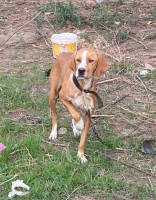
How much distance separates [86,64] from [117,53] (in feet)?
10.1

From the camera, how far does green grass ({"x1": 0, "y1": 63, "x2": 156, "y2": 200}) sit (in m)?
4.09

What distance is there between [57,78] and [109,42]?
3012 millimetres

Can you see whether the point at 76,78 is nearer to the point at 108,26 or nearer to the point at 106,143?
the point at 106,143

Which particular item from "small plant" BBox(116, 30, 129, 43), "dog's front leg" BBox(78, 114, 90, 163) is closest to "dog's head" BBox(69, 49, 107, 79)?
"dog's front leg" BBox(78, 114, 90, 163)

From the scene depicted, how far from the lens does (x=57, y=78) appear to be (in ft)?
16.9

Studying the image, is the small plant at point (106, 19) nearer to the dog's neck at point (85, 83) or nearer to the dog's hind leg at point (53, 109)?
the dog's hind leg at point (53, 109)

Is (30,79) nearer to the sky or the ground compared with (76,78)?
nearer to the ground

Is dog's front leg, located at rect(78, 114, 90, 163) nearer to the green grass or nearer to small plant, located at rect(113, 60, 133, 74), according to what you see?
the green grass

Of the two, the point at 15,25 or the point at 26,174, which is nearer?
the point at 26,174

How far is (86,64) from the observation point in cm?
439

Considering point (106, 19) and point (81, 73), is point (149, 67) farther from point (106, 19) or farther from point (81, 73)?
point (81, 73)

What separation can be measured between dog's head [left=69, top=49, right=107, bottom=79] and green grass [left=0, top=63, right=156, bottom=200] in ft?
2.77

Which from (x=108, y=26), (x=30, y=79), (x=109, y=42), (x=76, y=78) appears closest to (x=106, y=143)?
(x=76, y=78)

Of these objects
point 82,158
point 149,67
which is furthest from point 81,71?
point 149,67
